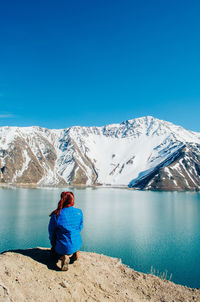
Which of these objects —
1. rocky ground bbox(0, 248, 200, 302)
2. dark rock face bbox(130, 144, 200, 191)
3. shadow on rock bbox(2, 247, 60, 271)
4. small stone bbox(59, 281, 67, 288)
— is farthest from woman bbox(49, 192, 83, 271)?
dark rock face bbox(130, 144, 200, 191)

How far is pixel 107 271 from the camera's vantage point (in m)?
9.80

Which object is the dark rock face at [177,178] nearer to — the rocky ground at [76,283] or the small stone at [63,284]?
the rocky ground at [76,283]

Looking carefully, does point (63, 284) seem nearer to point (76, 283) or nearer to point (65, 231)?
point (76, 283)

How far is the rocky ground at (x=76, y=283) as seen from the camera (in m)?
6.58

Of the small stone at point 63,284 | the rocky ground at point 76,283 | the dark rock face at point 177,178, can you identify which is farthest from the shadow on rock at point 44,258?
the dark rock face at point 177,178

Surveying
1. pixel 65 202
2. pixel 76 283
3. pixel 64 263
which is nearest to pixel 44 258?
pixel 64 263

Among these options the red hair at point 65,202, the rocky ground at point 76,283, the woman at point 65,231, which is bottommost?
the rocky ground at point 76,283

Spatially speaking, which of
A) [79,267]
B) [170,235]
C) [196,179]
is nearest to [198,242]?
[170,235]

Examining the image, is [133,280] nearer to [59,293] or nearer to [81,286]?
[81,286]

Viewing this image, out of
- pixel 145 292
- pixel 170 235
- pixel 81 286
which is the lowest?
pixel 170 235

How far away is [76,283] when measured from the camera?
7.71 meters

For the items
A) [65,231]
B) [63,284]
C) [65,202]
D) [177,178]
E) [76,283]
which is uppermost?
[177,178]

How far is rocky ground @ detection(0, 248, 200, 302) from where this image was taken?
6.58m

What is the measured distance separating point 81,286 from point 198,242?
26.1m
